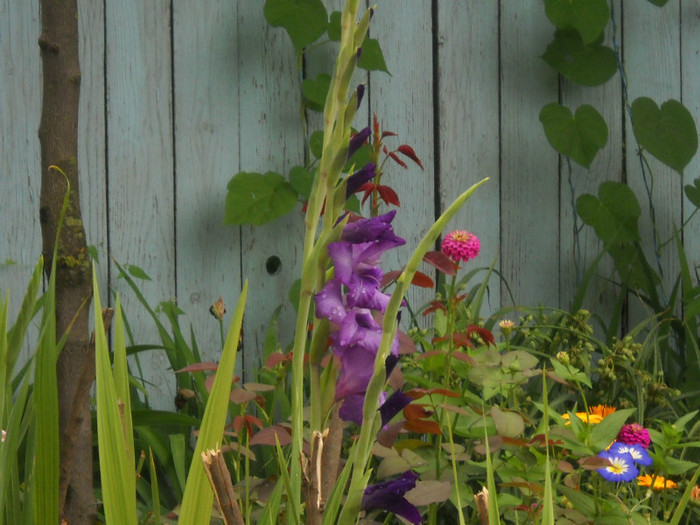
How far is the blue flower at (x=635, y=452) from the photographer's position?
1203mm

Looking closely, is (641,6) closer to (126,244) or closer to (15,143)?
(126,244)

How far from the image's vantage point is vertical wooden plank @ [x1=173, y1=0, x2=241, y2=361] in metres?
2.09

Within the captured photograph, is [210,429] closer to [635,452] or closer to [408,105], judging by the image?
[635,452]

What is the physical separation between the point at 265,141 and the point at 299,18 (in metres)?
0.32

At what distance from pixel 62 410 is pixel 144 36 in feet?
3.88

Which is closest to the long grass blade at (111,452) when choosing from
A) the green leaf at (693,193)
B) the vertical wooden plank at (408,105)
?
the vertical wooden plank at (408,105)

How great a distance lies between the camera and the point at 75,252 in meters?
1.13

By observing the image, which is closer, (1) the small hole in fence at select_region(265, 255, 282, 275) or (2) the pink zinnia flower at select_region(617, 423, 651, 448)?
(2) the pink zinnia flower at select_region(617, 423, 651, 448)

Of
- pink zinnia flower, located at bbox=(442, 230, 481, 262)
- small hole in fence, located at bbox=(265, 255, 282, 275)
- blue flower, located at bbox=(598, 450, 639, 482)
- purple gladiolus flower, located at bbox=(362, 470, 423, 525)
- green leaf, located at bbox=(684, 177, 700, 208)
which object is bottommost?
blue flower, located at bbox=(598, 450, 639, 482)

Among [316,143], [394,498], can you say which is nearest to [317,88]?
[316,143]

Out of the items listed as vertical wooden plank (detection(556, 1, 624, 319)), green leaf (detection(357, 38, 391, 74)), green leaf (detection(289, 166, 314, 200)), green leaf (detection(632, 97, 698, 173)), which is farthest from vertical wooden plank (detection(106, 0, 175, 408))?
green leaf (detection(632, 97, 698, 173))

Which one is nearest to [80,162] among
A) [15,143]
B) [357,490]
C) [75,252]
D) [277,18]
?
[15,143]

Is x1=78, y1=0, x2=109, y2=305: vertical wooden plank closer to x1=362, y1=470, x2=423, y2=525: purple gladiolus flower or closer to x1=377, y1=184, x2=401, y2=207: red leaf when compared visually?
x1=377, y1=184, x2=401, y2=207: red leaf

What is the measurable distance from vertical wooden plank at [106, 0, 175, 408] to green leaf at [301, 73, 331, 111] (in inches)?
13.1
